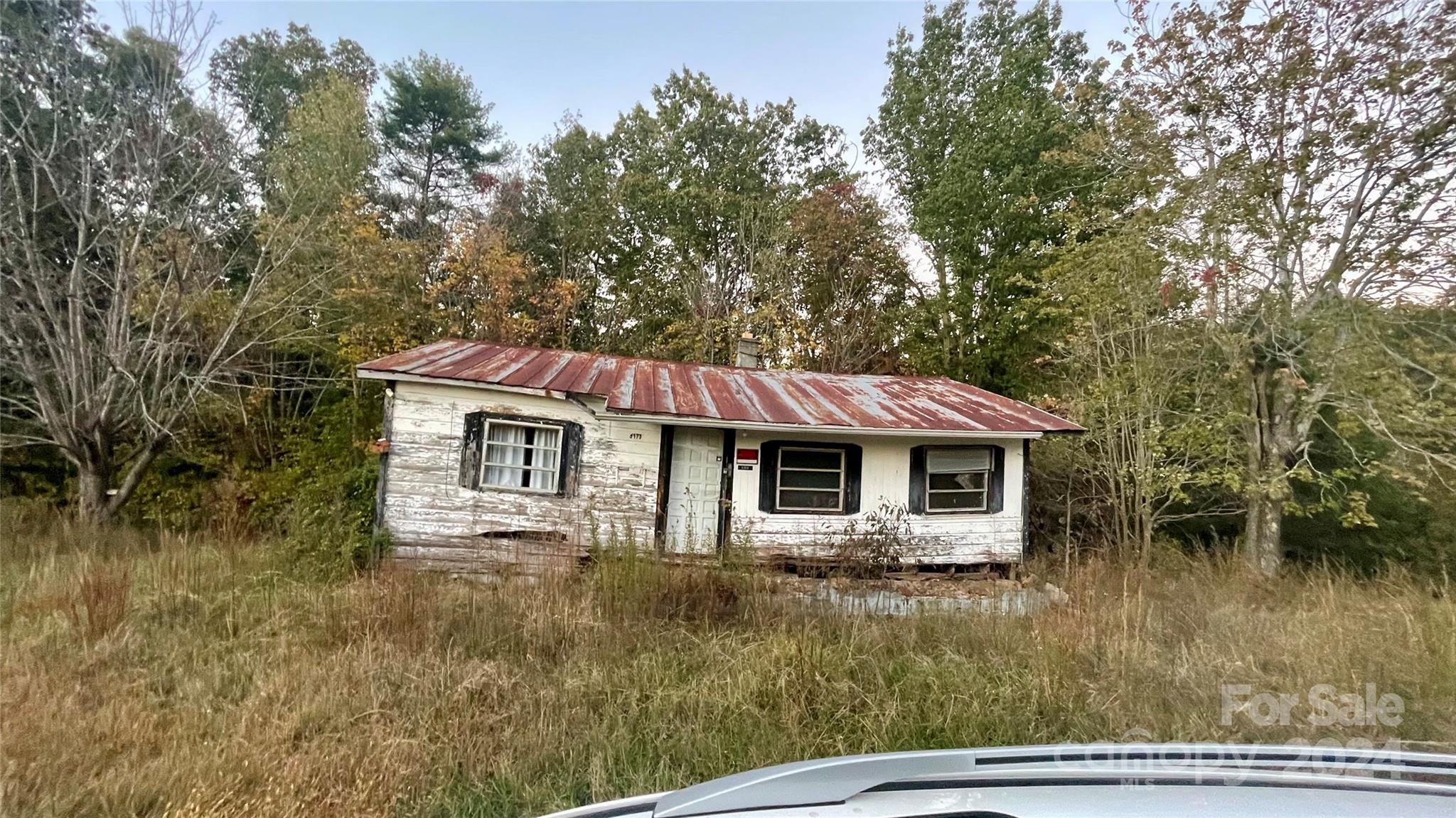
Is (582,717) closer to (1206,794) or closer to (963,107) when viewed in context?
(1206,794)

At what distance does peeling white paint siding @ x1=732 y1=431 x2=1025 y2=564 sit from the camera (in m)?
9.44

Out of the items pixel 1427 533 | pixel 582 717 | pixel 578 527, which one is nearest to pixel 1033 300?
pixel 1427 533

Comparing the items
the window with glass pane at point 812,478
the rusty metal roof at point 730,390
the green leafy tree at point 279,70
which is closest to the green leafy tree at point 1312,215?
the rusty metal roof at point 730,390

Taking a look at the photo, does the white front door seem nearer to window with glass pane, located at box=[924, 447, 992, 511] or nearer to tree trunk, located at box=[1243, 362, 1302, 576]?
window with glass pane, located at box=[924, 447, 992, 511]

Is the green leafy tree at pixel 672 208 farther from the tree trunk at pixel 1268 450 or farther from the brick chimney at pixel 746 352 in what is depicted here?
the tree trunk at pixel 1268 450

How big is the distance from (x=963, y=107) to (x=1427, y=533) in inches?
569

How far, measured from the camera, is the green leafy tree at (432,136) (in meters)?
18.0

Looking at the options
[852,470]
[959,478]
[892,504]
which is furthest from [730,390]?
[959,478]

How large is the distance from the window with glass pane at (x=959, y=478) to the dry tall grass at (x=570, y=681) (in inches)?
161

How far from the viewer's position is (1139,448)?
9.94 metres

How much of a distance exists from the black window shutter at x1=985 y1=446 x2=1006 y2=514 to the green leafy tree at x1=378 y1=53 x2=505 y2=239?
16005 millimetres

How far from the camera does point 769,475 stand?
380 inches

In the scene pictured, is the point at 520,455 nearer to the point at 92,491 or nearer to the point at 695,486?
the point at 695,486

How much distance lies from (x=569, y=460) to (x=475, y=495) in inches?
56.0
